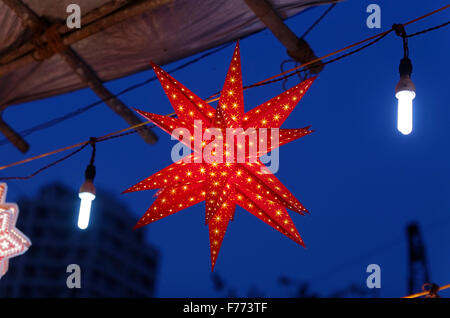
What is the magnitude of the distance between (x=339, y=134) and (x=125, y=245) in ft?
122

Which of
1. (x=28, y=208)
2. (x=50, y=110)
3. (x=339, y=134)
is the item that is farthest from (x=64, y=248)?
(x=339, y=134)

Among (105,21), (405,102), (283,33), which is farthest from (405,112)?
(105,21)

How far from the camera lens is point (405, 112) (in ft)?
12.6

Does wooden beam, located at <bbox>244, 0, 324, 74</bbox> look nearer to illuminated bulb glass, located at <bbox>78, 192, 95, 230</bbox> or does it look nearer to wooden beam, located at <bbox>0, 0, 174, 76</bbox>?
wooden beam, located at <bbox>0, 0, 174, 76</bbox>

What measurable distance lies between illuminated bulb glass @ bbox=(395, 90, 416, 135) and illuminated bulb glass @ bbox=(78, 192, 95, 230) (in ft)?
8.94

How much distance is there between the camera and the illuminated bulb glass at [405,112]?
3.75 m

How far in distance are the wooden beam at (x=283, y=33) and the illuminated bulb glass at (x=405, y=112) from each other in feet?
4.33

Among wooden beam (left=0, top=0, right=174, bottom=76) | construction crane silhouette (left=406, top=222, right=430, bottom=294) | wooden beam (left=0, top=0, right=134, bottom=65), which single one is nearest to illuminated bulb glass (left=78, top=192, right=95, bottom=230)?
wooden beam (left=0, top=0, right=174, bottom=76)

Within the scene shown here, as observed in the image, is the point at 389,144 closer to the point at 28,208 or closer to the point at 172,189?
the point at 28,208

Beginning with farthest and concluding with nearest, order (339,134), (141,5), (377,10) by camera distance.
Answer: (339,134) < (141,5) < (377,10)

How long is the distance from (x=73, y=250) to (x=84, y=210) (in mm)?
79365

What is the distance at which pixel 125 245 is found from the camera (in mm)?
88250

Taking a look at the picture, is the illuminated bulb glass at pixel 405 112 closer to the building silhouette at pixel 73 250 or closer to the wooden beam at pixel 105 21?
the wooden beam at pixel 105 21

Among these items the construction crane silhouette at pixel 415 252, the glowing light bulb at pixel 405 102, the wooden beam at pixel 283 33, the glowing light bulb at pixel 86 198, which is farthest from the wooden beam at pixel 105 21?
the construction crane silhouette at pixel 415 252
